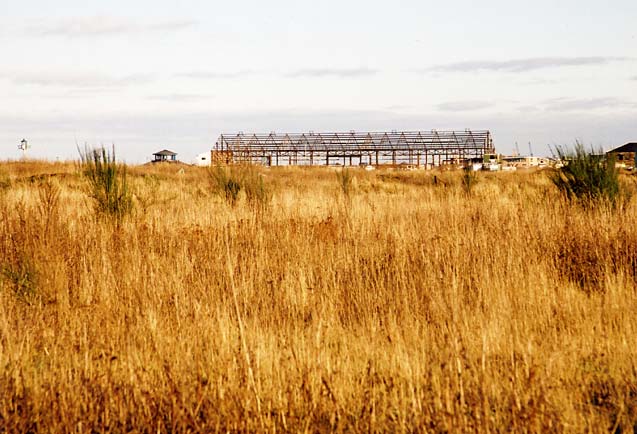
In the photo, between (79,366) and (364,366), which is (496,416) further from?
(79,366)

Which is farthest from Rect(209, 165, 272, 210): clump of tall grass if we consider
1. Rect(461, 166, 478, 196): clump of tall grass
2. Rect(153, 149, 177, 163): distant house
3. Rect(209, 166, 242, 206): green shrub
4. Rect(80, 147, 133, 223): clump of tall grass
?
Rect(153, 149, 177, 163): distant house

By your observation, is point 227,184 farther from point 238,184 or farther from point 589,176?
point 589,176

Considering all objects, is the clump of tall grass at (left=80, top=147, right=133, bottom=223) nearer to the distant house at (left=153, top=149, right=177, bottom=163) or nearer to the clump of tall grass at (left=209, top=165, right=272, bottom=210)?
the clump of tall grass at (left=209, top=165, right=272, bottom=210)

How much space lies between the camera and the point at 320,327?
4.41 m

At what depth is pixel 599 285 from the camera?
6.52 m

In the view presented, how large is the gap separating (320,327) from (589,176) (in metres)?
9.42

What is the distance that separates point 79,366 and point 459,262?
→ 4.10 metres

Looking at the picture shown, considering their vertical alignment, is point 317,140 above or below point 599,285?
above

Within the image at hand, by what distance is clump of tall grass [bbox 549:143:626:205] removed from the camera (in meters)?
12.2

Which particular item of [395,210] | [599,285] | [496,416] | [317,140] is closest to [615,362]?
[496,416]

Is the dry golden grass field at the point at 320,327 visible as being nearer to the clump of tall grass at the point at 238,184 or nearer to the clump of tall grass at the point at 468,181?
the clump of tall grass at the point at 238,184

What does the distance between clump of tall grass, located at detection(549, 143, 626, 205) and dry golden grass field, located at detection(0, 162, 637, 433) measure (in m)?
3.34

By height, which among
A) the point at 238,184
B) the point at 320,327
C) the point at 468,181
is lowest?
the point at 320,327

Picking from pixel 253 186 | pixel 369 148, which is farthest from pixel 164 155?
pixel 253 186
